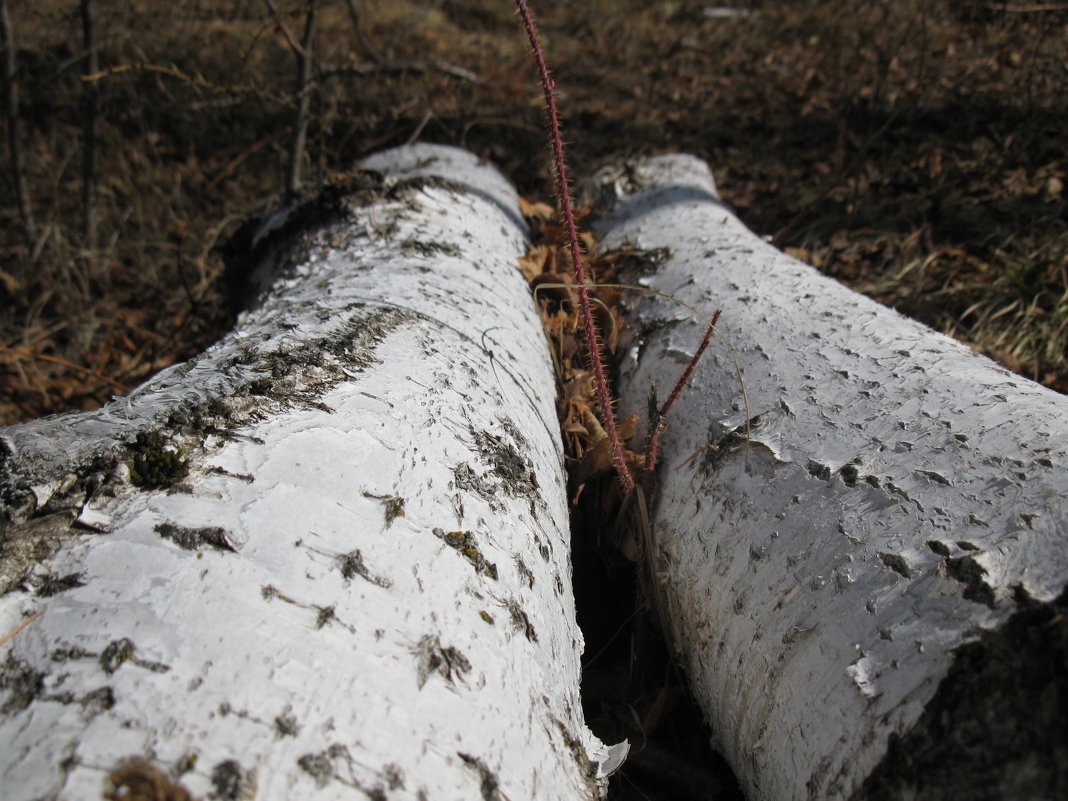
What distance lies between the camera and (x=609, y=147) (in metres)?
4.61

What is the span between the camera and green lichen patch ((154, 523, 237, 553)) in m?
0.91

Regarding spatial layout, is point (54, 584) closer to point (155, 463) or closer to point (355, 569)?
point (155, 463)

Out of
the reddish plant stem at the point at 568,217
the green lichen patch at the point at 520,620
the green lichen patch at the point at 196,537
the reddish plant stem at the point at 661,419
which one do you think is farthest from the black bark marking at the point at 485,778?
the reddish plant stem at the point at 661,419

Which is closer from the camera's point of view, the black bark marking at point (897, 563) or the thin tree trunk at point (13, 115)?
the black bark marking at point (897, 563)

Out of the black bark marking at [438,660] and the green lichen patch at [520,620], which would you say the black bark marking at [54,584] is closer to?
the black bark marking at [438,660]

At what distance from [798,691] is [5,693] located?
3.75 ft

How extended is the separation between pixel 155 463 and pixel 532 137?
4.36 meters

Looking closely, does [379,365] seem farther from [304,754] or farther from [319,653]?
[304,754]

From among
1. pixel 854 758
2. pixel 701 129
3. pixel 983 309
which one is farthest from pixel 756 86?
pixel 854 758

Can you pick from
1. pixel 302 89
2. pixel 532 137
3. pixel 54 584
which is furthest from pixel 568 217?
pixel 532 137

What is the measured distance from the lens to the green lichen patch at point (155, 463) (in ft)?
3.19

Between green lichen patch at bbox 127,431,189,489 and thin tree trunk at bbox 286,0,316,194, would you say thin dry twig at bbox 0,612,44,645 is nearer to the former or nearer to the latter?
green lichen patch at bbox 127,431,189,489

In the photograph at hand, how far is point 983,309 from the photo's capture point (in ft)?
9.42

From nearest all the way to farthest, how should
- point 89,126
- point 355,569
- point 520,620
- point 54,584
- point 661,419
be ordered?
point 54,584, point 355,569, point 520,620, point 661,419, point 89,126
